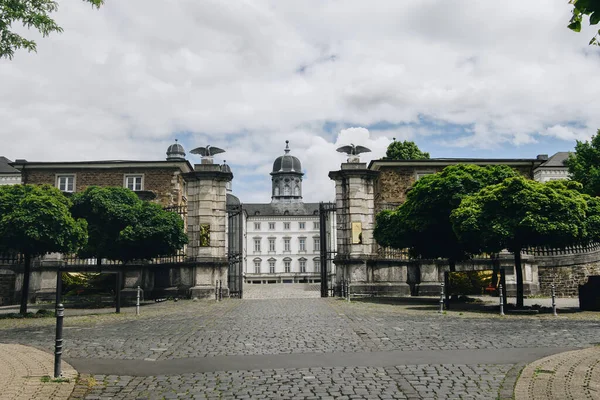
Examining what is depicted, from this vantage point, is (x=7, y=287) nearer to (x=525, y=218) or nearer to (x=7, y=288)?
(x=7, y=288)

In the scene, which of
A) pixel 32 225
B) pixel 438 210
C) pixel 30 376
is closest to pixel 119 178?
pixel 32 225

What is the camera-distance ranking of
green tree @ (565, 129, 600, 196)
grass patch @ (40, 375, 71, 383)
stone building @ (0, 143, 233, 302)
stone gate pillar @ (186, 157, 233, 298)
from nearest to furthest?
grass patch @ (40, 375, 71, 383), stone building @ (0, 143, 233, 302), stone gate pillar @ (186, 157, 233, 298), green tree @ (565, 129, 600, 196)

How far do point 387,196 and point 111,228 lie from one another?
766 inches

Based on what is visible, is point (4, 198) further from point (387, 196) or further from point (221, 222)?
point (387, 196)

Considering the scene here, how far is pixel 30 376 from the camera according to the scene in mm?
7215

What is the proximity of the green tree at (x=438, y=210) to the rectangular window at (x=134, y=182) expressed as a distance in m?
20.3

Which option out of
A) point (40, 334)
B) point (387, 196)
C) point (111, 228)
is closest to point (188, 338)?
point (40, 334)

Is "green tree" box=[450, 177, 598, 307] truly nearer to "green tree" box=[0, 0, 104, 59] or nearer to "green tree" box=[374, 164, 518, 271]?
"green tree" box=[374, 164, 518, 271]

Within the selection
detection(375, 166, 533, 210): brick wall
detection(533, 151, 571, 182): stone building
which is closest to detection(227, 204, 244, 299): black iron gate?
detection(375, 166, 533, 210): brick wall

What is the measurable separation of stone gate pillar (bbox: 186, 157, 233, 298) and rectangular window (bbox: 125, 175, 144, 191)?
1129cm

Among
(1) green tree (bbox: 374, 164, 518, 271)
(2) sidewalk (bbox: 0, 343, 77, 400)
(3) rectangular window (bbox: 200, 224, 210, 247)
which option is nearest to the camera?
(2) sidewalk (bbox: 0, 343, 77, 400)

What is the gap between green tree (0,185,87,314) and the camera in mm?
16891

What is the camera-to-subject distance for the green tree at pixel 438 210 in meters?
21.2

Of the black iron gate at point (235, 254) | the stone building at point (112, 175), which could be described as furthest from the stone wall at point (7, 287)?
the stone building at point (112, 175)
